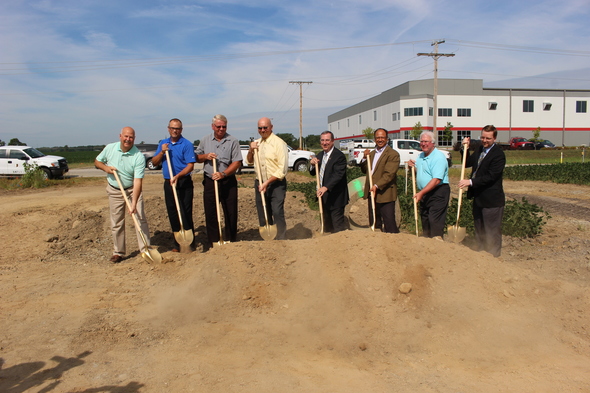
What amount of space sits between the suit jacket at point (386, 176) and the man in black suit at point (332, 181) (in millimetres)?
457

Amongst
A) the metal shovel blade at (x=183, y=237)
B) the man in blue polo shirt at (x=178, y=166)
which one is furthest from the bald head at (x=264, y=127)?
the metal shovel blade at (x=183, y=237)

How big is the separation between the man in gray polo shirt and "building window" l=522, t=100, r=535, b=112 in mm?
58048

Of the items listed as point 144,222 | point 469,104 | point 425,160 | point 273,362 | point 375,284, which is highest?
point 469,104

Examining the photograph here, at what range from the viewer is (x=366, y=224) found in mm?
9297

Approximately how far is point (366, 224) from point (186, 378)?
656 centimetres

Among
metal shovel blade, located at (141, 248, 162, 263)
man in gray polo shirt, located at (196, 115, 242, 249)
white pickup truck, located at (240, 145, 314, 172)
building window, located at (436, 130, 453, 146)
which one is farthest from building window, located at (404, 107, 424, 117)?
metal shovel blade, located at (141, 248, 162, 263)

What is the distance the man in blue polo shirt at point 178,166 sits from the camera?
237 inches

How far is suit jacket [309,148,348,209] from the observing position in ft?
19.4

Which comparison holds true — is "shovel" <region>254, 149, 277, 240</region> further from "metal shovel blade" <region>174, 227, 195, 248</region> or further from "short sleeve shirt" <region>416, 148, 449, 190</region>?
"short sleeve shirt" <region>416, 148, 449, 190</region>

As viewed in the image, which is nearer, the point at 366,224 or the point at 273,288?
the point at 273,288

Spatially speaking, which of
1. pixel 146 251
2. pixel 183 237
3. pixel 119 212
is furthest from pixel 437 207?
pixel 119 212

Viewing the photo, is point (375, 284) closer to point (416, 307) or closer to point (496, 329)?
point (416, 307)

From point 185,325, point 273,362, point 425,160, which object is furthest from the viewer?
point 425,160

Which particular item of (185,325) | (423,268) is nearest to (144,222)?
(185,325)
